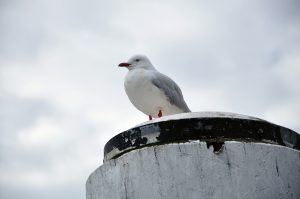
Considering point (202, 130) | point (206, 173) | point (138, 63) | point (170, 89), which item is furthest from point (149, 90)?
point (206, 173)

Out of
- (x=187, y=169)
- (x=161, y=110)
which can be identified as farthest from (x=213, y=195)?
(x=161, y=110)

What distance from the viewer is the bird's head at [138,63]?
19.4 ft

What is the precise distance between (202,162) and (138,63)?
4547 mm

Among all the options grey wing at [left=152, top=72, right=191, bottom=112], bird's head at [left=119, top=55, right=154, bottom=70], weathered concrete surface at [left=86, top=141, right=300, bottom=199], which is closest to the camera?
weathered concrete surface at [left=86, top=141, right=300, bottom=199]

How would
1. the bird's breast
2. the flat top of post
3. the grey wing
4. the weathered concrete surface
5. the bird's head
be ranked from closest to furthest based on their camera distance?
the weathered concrete surface, the flat top of post, the bird's breast, the grey wing, the bird's head

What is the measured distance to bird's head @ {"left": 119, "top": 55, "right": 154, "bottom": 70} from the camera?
5921mm

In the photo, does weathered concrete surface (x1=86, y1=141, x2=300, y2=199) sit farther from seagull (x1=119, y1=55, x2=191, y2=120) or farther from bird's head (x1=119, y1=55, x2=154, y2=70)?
bird's head (x1=119, y1=55, x2=154, y2=70)

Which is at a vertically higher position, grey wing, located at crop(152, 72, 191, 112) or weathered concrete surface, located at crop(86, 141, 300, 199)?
grey wing, located at crop(152, 72, 191, 112)

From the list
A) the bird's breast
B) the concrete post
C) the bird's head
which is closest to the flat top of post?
the concrete post

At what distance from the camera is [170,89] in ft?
19.0

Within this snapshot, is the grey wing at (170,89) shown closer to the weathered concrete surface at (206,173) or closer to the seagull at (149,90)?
the seagull at (149,90)

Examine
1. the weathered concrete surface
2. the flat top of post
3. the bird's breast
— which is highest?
the bird's breast

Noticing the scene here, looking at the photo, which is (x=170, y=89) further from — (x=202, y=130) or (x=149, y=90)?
(x=202, y=130)

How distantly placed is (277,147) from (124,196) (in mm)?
520
